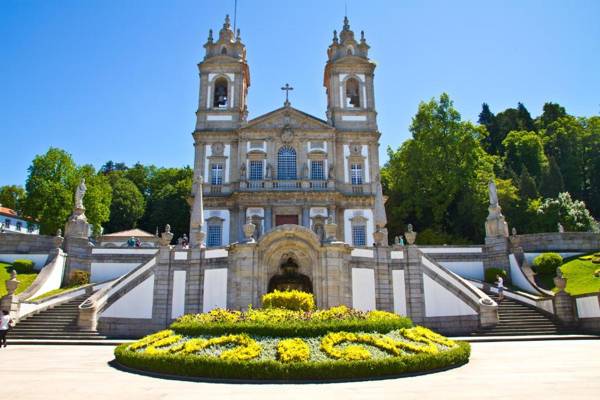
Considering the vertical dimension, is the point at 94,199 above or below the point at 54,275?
above

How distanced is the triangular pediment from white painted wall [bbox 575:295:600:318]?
2102 cm

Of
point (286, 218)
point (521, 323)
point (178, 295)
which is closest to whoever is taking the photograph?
point (521, 323)

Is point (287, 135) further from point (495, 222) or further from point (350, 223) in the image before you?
point (495, 222)

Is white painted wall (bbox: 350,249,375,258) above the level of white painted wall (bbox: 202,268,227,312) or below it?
above

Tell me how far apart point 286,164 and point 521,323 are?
66.4ft

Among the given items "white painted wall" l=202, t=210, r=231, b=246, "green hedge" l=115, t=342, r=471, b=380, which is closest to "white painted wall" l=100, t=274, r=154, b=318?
"green hedge" l=115, t=342, r=471, b=380

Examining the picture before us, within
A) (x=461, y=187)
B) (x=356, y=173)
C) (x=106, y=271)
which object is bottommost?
(x=106, y=271)

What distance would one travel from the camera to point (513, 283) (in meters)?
23.8

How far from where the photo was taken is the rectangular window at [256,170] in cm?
3450

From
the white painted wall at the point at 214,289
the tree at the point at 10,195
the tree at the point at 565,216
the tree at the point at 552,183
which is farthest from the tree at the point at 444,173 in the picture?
the tree at the point at 10,195

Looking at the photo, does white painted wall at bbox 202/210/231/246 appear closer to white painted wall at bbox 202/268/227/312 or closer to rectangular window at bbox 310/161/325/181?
rectangular window at bbox 310/161/325/181

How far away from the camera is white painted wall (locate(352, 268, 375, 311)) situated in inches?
765

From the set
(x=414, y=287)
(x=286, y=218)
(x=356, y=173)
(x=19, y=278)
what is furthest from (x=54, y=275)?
(x=356, y=173)

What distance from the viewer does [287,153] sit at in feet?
115
